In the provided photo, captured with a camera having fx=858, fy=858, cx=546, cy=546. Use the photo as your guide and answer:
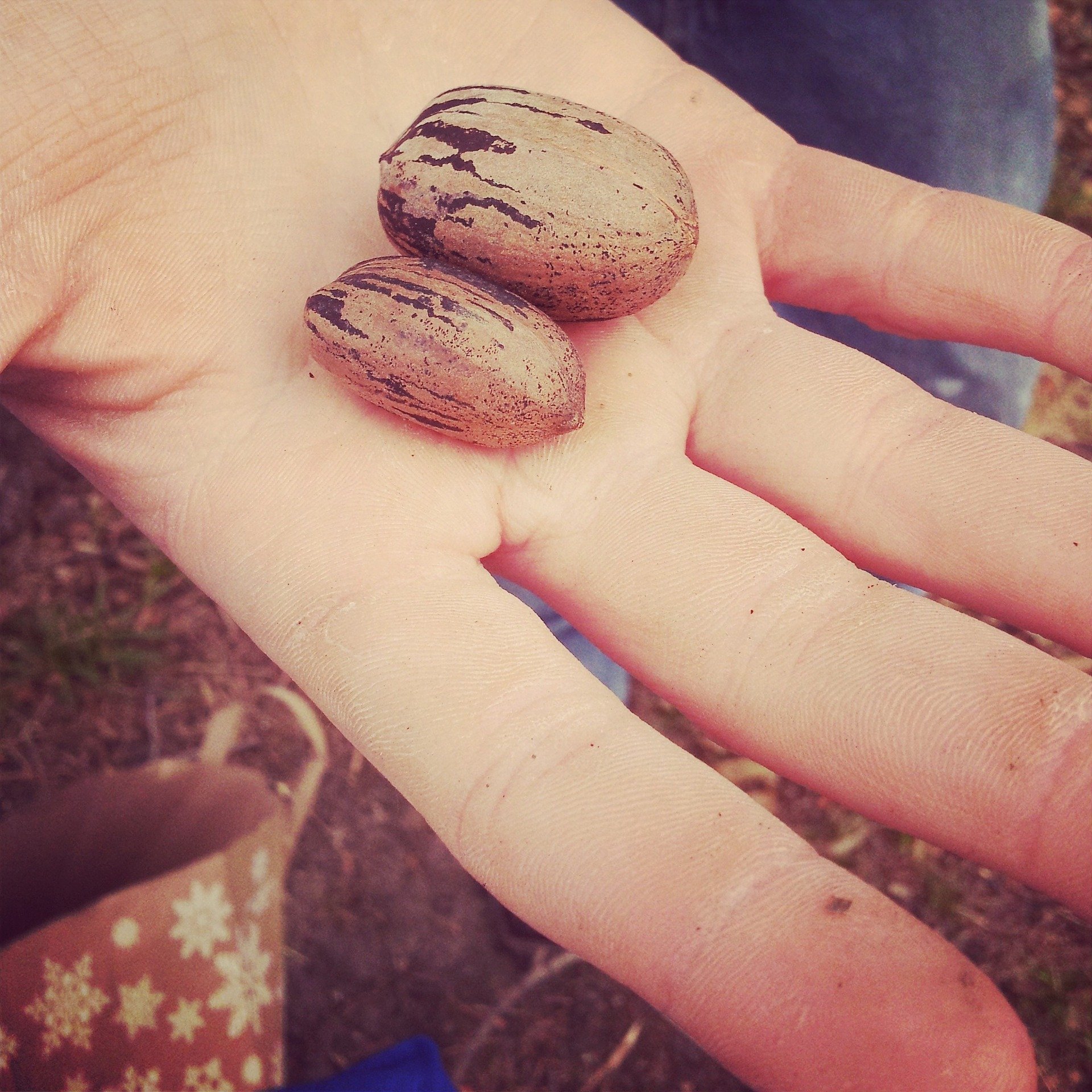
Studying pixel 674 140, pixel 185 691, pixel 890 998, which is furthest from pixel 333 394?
pixel 185 691

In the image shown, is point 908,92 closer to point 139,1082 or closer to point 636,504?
point 636,504

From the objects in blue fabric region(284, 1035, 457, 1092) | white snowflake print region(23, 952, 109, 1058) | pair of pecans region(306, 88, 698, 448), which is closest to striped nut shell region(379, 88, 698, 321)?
pair of pecans region(306, 88, 698, 448)

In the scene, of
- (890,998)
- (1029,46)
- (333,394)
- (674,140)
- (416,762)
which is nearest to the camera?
(890,998)

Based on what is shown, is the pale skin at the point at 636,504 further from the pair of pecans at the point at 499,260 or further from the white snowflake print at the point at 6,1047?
the white snowflake print at the point at 6,1047

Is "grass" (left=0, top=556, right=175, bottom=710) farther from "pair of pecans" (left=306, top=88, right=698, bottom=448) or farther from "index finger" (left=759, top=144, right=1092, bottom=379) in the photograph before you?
"index finger" (left=759, top=144, right=1092, bottom=379)

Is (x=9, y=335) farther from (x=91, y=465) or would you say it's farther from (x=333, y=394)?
(x=333, y=394)

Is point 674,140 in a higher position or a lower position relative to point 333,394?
higher

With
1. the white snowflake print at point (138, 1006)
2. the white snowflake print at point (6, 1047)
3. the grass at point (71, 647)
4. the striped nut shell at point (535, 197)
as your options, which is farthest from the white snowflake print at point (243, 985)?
the striped nut shell at point (535, 197)
